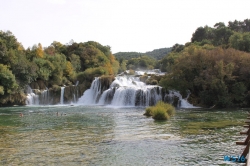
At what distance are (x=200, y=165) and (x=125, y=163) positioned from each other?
9.56 ft

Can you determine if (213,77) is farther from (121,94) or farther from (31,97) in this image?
(31,97)

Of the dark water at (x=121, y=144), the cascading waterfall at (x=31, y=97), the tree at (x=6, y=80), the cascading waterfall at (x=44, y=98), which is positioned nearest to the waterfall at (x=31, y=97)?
the cascading waterfall at (x=31, y=97)

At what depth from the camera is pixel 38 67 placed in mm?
50719

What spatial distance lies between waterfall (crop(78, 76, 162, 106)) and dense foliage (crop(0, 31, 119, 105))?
503 cm

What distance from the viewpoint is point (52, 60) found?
185ft

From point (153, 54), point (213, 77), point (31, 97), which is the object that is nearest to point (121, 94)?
point (213, 77)

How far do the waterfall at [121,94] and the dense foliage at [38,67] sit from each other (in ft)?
16.5

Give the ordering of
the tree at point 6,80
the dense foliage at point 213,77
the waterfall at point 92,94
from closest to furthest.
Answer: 1. the dense foliage at point 213,77
2. the tree at point 6,80
3. the waterfall at point 92,94

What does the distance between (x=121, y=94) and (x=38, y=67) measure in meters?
17.4

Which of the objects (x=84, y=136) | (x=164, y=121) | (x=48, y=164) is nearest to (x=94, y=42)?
(x=164, y=121)

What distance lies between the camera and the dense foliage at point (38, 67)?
43875mm

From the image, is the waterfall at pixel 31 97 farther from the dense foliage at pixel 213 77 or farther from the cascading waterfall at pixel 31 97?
the dense foliage at pixel 213 77

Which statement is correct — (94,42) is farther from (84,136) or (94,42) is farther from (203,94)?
(84,136)

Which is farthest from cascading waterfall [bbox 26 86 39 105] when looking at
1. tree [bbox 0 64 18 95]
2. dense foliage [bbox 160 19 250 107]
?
dense foliage [bbox 160 19 250 107]
